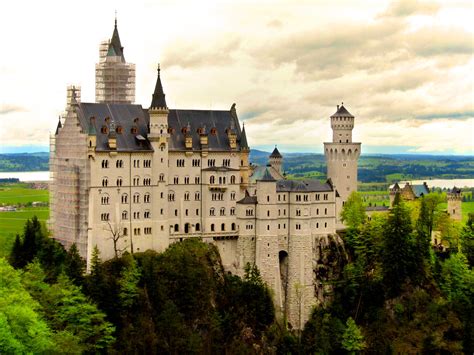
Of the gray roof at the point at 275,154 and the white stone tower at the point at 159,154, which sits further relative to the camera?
the gray roof at the point at 275,154

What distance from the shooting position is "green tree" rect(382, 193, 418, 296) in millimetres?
118875

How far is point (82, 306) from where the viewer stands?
3787 inches

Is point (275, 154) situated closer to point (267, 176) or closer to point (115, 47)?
point (267, 176)

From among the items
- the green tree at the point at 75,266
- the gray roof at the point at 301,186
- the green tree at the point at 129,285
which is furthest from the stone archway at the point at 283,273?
the green tree at the point at 75,266

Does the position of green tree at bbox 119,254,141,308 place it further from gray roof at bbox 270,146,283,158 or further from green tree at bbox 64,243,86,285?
gray roof at bbox 270,146,283,158

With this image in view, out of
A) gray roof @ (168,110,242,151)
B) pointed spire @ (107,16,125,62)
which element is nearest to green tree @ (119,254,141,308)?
gray roof @ (168,110,242,151)

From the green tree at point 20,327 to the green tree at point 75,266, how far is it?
594 inches

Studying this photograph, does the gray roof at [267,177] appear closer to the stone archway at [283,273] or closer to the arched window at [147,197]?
the stone archway at [283,273]

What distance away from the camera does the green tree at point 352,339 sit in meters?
112

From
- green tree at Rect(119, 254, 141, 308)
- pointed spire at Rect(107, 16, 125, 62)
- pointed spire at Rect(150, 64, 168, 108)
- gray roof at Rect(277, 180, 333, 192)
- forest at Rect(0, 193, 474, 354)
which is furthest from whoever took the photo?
pointed spire at Rect(107, 16, 125, 62)

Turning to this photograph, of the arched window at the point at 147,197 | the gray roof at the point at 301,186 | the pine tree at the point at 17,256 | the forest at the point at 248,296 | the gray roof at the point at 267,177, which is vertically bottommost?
the forest at the point at 248,296

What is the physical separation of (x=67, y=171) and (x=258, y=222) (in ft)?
82.8

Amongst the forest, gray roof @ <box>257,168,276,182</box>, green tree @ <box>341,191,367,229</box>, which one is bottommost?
the forest

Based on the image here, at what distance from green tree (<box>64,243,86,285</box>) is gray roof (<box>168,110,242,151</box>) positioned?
18546mm
